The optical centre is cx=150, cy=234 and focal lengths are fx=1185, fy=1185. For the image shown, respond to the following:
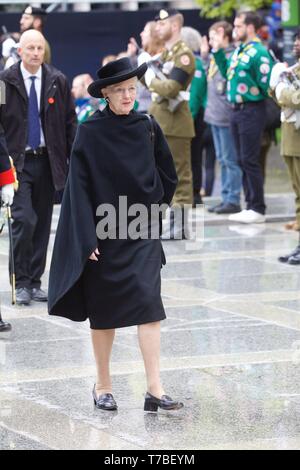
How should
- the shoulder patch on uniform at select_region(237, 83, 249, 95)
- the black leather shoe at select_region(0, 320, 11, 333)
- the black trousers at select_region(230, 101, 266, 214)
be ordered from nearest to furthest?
the black leather shoe at select_region(0, 320, 11, 333), the shoulder patch on uniform at select_region(237, 83, 249, 95), the black trousers at select_region(230, 101, 266, 214)

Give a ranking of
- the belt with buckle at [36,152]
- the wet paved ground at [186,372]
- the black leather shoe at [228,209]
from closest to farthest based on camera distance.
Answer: the wet paved ground at [186,372] < the belt with buckle at [36,152] < the black leather shoe at [228,209]

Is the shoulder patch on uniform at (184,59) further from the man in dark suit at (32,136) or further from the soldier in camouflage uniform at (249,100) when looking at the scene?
the man in dark suit at (32,136)

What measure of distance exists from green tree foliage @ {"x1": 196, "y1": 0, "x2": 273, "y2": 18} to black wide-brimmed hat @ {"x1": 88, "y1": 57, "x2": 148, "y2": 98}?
12.6 m

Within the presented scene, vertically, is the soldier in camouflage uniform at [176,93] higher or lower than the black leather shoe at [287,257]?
higher

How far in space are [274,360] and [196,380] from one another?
2.08ft

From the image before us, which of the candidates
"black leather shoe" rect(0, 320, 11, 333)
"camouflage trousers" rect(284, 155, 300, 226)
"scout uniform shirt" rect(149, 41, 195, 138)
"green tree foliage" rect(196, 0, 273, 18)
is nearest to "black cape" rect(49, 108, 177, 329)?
"black leather shoe" rect(0, 320, 11, 333)

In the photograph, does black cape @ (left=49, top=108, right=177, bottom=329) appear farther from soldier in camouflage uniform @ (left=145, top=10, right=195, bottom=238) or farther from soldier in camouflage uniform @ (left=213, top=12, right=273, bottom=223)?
soldier in camouflage uniform @ (left=213, top=12, right=273, bottom=223)

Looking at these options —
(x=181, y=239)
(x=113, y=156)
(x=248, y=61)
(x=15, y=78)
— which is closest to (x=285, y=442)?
(x=113, y=156)

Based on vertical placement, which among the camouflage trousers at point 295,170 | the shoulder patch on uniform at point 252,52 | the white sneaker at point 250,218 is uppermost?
the shoulder patch on uniform at point 252,52

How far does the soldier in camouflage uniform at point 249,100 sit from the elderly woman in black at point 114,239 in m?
6.08

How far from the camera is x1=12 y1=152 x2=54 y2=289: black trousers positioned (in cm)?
870

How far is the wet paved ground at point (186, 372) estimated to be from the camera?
563cm

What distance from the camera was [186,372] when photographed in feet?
22.2

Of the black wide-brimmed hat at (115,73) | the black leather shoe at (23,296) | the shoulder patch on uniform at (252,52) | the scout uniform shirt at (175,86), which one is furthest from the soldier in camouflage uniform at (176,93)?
the black wide-brimmed hat at (115,73)
